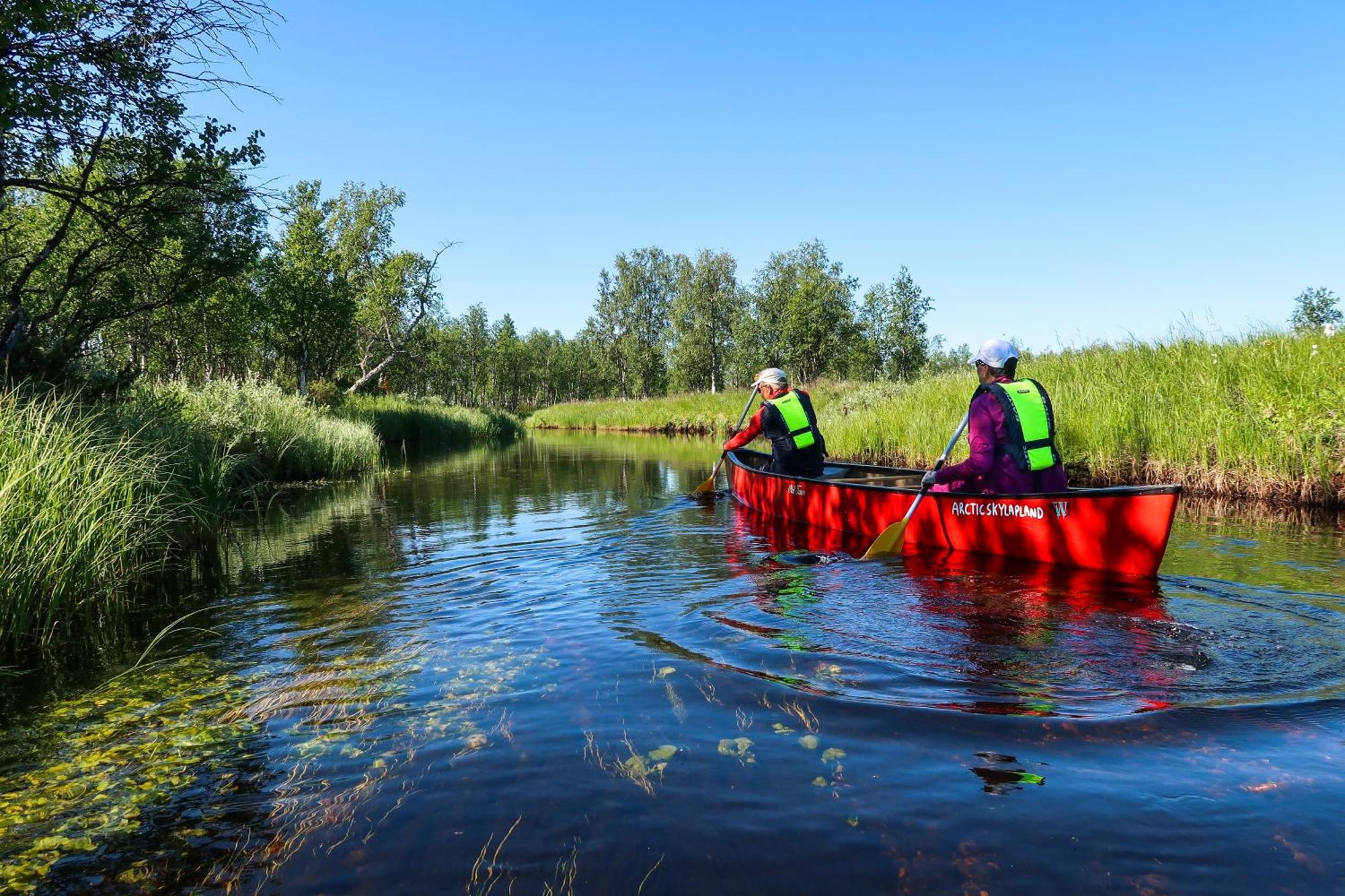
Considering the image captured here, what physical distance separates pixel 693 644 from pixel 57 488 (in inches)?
192

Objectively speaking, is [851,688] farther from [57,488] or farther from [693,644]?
[57,488]

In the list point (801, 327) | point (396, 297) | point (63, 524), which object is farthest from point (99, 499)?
point (801, 327)

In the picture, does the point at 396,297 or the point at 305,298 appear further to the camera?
the point at 396,297

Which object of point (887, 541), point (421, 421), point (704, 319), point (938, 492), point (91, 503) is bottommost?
point (887, 541)

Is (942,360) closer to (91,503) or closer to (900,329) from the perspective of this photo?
(900,329)

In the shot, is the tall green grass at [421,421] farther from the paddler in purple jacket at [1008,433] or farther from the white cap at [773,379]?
the paddler in purple jacket at [1008,433]

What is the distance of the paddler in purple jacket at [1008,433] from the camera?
287 inches

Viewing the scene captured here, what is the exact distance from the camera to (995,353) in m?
7.42

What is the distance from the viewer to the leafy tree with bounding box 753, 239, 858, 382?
46906mm

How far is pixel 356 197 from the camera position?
42.6 metres

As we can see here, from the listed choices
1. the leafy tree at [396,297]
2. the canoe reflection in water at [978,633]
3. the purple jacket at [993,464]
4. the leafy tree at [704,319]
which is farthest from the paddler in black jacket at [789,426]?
the leafy tree at [704,319]

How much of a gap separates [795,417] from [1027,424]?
4.15m

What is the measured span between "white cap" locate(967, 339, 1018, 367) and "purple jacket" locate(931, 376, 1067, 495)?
0.19 m

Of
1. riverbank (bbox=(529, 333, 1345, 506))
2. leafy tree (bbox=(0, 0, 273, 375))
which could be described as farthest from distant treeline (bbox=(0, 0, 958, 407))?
riverbank (bbox=(529, 333, 1345, 506))
